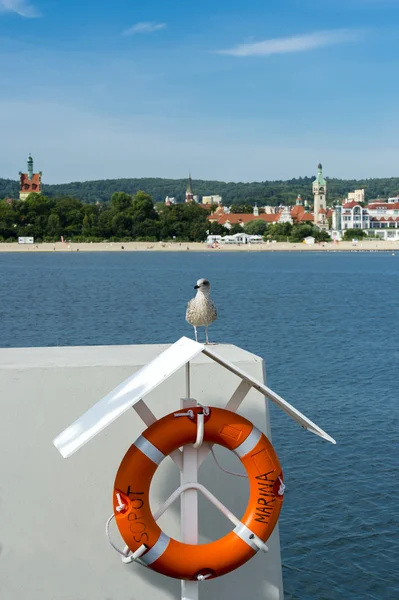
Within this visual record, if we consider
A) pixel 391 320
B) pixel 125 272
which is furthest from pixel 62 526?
pixel 125 272

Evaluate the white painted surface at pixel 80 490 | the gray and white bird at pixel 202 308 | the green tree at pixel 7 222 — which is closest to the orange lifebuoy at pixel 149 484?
the white painted surface at pixel 80 490

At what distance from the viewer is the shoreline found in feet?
380

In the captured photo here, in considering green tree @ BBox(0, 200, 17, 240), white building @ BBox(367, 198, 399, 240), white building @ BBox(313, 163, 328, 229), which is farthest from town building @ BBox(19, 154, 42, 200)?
white building @ BBox(367, 198, 399, 240)

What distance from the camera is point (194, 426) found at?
12.5 feet

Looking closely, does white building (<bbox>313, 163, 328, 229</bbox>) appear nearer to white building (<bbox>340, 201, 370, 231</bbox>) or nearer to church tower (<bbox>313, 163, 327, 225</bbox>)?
church tower (<bbox>313, 163, 327, 225</bbox>)

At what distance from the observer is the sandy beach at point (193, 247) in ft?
380

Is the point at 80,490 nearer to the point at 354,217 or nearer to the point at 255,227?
the point at 255,227

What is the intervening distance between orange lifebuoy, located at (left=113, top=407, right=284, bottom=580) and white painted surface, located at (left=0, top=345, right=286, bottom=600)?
0.58m

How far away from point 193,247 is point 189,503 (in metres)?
118

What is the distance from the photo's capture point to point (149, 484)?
3836mm

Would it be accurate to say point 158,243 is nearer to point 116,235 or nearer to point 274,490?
point 116,235

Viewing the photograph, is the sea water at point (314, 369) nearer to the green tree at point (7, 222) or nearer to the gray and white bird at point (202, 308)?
the gray and white bird at point (202, 308)

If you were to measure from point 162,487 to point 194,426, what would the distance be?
0.85 meters

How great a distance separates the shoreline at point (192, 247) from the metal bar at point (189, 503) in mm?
112221
